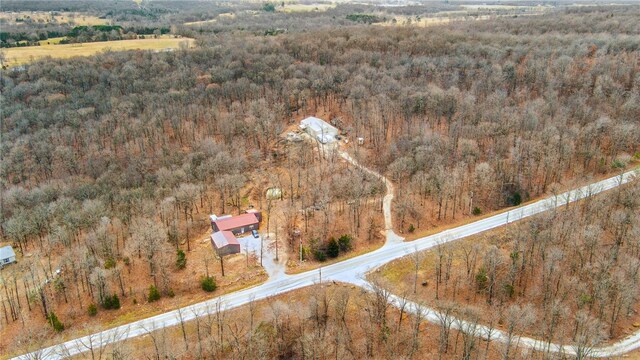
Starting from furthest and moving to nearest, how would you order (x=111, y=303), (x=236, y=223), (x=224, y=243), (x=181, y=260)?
1. (x=236, y=223)
2. (x=224, y=243)
3. (x=181, y=260)
4. (x=111, y=303)

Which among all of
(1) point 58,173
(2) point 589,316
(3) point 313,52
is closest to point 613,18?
→ (3) point 313,52

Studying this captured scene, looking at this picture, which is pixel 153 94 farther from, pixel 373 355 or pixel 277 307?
pixel 373 355

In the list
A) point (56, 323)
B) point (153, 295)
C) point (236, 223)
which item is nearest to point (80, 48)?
point (236, 223)

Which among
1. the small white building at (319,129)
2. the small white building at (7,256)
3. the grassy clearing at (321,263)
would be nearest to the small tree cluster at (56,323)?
the small white building at (7,256)

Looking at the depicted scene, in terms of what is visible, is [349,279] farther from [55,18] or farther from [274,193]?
[55,18]

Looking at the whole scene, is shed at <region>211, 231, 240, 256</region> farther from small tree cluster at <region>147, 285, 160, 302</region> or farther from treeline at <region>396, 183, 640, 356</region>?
treeline at <region>396, 183, 640, 356</region>
